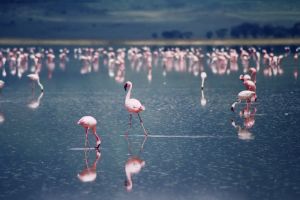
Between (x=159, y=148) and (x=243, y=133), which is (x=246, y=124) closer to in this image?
(x=243, y=133)

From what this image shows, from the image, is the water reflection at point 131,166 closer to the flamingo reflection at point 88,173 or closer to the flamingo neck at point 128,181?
the flamingo neck at point 128,181

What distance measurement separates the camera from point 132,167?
11.8 m

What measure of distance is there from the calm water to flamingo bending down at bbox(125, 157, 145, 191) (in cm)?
10

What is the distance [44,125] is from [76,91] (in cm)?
910

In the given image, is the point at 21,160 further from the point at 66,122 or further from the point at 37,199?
the point at 66,122

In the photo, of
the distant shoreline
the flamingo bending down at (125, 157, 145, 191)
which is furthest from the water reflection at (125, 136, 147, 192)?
the distant shoreline

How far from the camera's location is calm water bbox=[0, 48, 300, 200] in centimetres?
1027

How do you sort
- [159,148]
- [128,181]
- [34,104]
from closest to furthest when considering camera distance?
[128,181]
[159,148]
[34,104]

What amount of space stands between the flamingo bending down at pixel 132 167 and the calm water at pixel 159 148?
0.10 metres

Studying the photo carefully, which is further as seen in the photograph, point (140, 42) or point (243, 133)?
point (140, 42)

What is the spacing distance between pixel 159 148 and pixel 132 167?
1.77 meters

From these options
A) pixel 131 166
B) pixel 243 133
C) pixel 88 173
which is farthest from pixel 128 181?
pixel 243 133

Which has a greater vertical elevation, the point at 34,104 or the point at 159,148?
the point at 159,148

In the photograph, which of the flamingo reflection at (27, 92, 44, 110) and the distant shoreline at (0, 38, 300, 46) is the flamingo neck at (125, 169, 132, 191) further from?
the distant shoreline at (0, 38, 300, 46)
